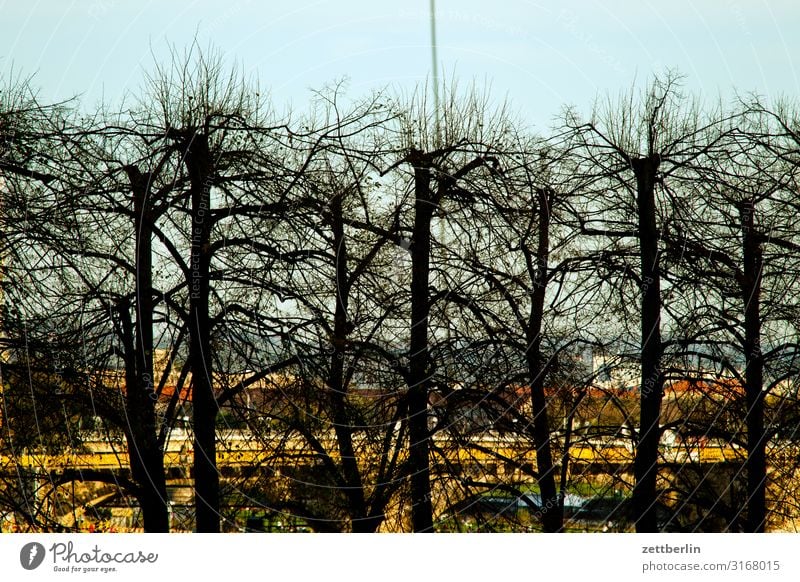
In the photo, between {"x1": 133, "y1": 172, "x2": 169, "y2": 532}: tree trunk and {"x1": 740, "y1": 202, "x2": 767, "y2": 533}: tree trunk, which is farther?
{"x1": 740, "y1": 202, "x2": 767, "y2": 533}: tree trunk

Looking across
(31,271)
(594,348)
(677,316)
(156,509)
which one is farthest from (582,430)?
(31,271)

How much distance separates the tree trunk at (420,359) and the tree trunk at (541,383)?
0.77 m

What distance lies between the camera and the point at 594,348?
6.37 m

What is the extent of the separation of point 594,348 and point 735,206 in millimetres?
1453

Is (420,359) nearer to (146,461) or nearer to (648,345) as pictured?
(648,345)

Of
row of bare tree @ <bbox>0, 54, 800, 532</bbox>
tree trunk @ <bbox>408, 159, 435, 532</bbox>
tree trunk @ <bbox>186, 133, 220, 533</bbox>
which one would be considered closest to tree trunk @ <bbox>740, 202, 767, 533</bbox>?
row of bare tree @ <bbox>0, 54, 800, 532</bbox>

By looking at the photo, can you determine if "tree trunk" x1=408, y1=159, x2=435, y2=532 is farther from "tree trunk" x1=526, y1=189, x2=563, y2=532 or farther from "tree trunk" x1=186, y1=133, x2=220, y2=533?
"tree trunk" x1=186, y1=133, x2=220, y2=533

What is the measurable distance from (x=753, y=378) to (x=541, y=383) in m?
1.51

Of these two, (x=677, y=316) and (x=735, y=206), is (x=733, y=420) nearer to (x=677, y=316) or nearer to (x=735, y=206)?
(x=677, y=316)

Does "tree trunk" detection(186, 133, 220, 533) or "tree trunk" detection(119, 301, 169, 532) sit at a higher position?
"tree trunk" detection(186, 133, 220, 533)

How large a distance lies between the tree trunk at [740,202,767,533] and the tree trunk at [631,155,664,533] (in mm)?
660

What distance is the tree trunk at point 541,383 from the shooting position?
6.34 metres

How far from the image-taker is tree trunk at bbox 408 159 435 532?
631 cm

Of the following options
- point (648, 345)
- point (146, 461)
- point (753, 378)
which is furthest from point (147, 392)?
point (753, 378)
